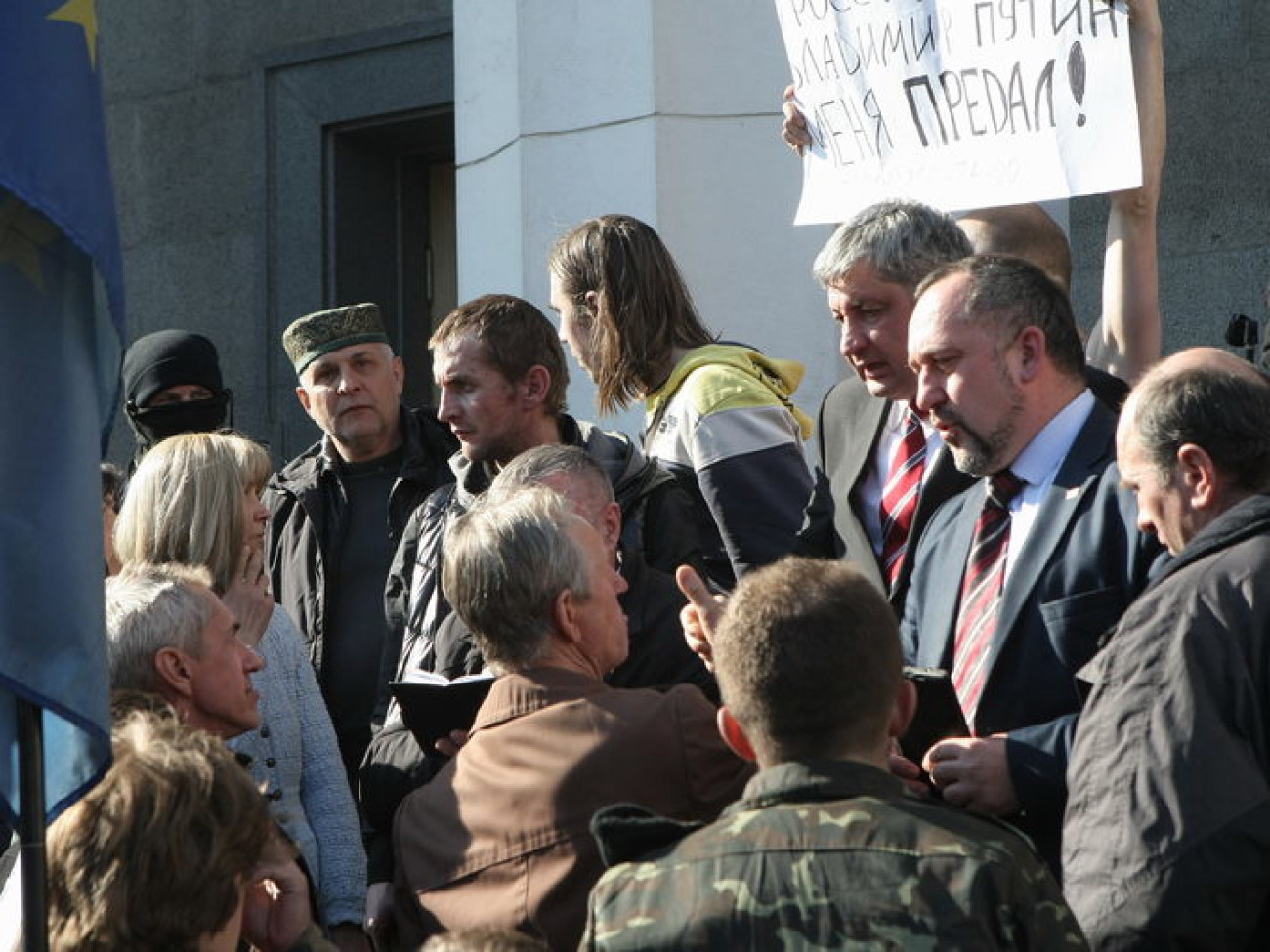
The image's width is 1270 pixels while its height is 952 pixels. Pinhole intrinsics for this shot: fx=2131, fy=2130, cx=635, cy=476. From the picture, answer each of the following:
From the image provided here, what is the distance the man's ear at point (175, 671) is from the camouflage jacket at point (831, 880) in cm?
117

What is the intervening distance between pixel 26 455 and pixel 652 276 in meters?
2.23

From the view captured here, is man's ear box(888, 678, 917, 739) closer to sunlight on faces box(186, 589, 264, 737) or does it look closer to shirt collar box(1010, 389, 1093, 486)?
shirt collar box(1010, 389, 1093, 486)

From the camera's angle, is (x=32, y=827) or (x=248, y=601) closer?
(x=32, y=827)

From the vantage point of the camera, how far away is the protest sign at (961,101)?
4.55 m

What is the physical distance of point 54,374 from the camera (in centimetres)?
298

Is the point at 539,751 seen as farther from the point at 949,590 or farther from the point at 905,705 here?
the point at 949,590

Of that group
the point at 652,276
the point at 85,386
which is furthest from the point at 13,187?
the point at 652,276

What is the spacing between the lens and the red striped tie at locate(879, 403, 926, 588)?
4.43m

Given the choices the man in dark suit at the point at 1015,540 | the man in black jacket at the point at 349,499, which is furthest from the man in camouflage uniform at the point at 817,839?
the man in black jacket at the point at 349,499

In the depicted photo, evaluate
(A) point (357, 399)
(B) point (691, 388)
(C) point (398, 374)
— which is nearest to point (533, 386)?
(B) point (691, 388)

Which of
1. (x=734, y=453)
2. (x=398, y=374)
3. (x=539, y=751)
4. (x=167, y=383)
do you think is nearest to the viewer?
(x=539, y=751)

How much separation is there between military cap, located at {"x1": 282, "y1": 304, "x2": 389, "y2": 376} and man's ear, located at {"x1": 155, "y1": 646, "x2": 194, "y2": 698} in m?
1.98

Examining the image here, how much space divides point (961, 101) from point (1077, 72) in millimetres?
363

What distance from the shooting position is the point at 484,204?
7.26 m
